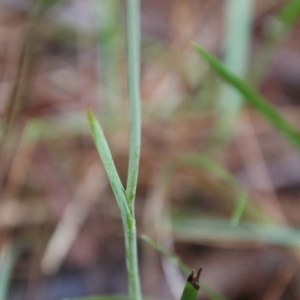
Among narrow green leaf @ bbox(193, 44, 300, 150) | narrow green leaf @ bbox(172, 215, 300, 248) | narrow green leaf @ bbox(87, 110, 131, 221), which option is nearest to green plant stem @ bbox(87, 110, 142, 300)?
narrow green leaf @ bbox(87, 110, 131, 221)

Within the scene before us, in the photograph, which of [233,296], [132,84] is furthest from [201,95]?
[132,84]

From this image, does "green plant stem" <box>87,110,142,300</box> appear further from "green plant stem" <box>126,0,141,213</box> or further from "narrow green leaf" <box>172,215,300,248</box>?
"narrow green leaf" <box>172,215,300,248</box>

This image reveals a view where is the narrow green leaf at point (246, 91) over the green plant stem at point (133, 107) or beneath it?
over

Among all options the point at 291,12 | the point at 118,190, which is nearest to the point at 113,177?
the point at 118,190

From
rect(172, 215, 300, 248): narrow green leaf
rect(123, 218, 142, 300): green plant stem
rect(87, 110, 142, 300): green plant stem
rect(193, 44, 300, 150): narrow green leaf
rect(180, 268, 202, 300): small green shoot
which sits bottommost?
rect(180, 268, 202, 300): small green shoot

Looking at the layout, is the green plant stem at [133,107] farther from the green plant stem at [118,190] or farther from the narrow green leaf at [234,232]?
the narrow green leaf at [234,232]

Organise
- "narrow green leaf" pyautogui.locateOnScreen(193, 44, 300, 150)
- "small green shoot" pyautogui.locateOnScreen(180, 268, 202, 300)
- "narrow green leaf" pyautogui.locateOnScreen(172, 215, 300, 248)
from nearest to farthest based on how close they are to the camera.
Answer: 1. "small green shoot" pyautogui.locateOnScreen(180, 268, 202, 300)
2. "narrow green leaf" pyautogui.locateOnScreen(193, 44, 300, 150)
3. "narrow green leaf" pyautogui.locateOnScreen(172, 215, 300, 248)

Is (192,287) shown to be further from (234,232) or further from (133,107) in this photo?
(234,232)

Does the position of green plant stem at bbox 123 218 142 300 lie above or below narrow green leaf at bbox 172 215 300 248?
below

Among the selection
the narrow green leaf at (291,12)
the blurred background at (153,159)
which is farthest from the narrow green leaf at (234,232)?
the narrow green leaf at (291,12)
